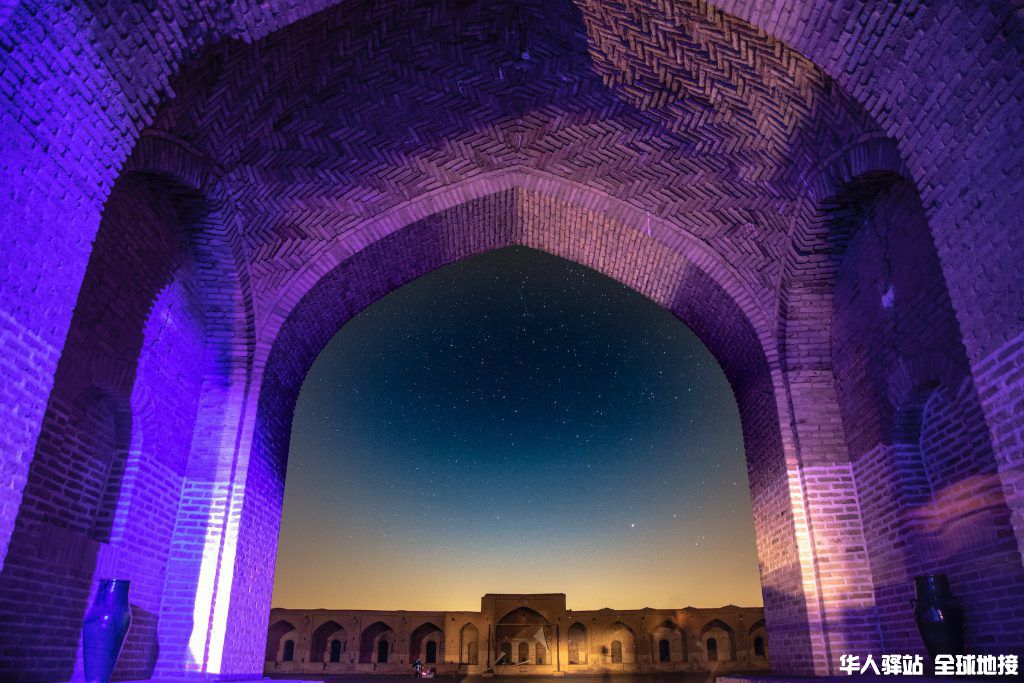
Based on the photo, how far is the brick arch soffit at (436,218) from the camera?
21.4 feet

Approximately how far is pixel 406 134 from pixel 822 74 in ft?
11.4

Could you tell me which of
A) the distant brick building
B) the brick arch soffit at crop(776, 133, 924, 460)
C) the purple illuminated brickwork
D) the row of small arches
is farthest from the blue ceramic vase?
the row of small arches

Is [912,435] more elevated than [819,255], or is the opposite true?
[819,255]

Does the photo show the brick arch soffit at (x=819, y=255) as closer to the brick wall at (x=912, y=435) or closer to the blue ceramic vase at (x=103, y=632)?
the brick wall at (x=912, y=435)

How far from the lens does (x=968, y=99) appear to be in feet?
11.5

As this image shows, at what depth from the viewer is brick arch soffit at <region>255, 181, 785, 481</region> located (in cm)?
653

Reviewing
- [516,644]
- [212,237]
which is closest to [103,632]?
[212,237]

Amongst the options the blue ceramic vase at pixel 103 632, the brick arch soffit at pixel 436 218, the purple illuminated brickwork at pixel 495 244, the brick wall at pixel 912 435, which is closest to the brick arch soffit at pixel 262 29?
the purple illuminated brickwork at pixel 495 244

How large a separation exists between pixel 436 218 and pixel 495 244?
1.01 meters

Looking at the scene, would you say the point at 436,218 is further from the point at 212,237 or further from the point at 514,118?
the point at 212,237

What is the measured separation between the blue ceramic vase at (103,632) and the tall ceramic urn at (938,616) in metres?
5.27

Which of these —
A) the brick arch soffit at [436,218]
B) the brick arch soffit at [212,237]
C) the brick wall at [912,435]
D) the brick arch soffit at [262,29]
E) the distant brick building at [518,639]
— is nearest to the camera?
the brick arch soffit at [262,29]

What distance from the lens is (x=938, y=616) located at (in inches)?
177

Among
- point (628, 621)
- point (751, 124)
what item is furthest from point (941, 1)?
point (628, 621)
